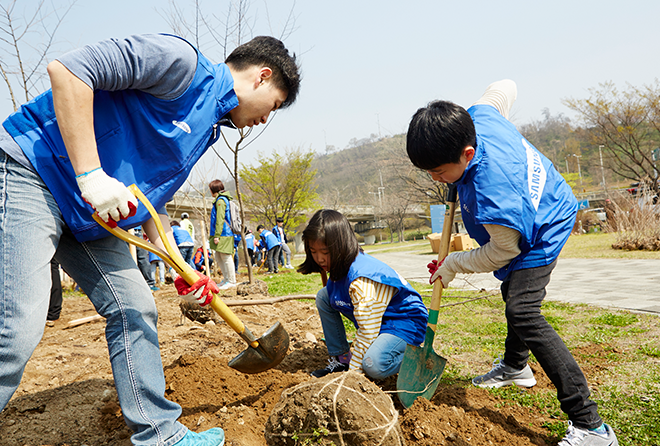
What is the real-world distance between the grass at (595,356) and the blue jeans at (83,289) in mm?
1800

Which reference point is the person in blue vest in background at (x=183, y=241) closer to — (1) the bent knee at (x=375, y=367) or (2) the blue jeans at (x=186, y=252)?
(2) the blue jeans at (x=186, y=252)

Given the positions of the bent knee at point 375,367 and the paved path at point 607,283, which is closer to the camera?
the bent knee at point 375,367

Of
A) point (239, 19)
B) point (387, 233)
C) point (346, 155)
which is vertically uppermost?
point (346, 155)

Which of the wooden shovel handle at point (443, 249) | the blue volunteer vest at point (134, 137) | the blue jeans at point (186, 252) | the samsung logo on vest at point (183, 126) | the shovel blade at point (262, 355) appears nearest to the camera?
the blue volunteer vest at point (134, 137)

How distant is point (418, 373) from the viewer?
92.4 inches

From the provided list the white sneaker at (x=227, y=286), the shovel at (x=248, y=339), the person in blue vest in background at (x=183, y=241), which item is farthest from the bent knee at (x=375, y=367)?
the person in blue vest in background at (x=183, y=241)

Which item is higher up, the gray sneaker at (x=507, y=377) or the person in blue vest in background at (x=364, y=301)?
the person in blue vest in background at (x=364, y=301)

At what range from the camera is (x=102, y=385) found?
2.61m

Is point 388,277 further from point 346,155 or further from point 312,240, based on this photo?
point 346,155

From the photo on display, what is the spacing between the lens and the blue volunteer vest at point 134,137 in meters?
1.51

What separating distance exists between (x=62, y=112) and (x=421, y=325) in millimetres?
2258

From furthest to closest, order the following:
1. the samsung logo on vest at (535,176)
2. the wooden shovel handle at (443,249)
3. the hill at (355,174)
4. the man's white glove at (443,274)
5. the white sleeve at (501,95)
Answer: the hill at (355,174)
the white sleeve at (501,95)
the wooden shovel handle at (443,249)
the man's white glove at (443,274)
the samsung logo on vest at (535,176)

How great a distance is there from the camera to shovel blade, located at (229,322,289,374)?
2125 mm

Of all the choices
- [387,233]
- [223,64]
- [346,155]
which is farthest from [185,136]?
[346,155]
